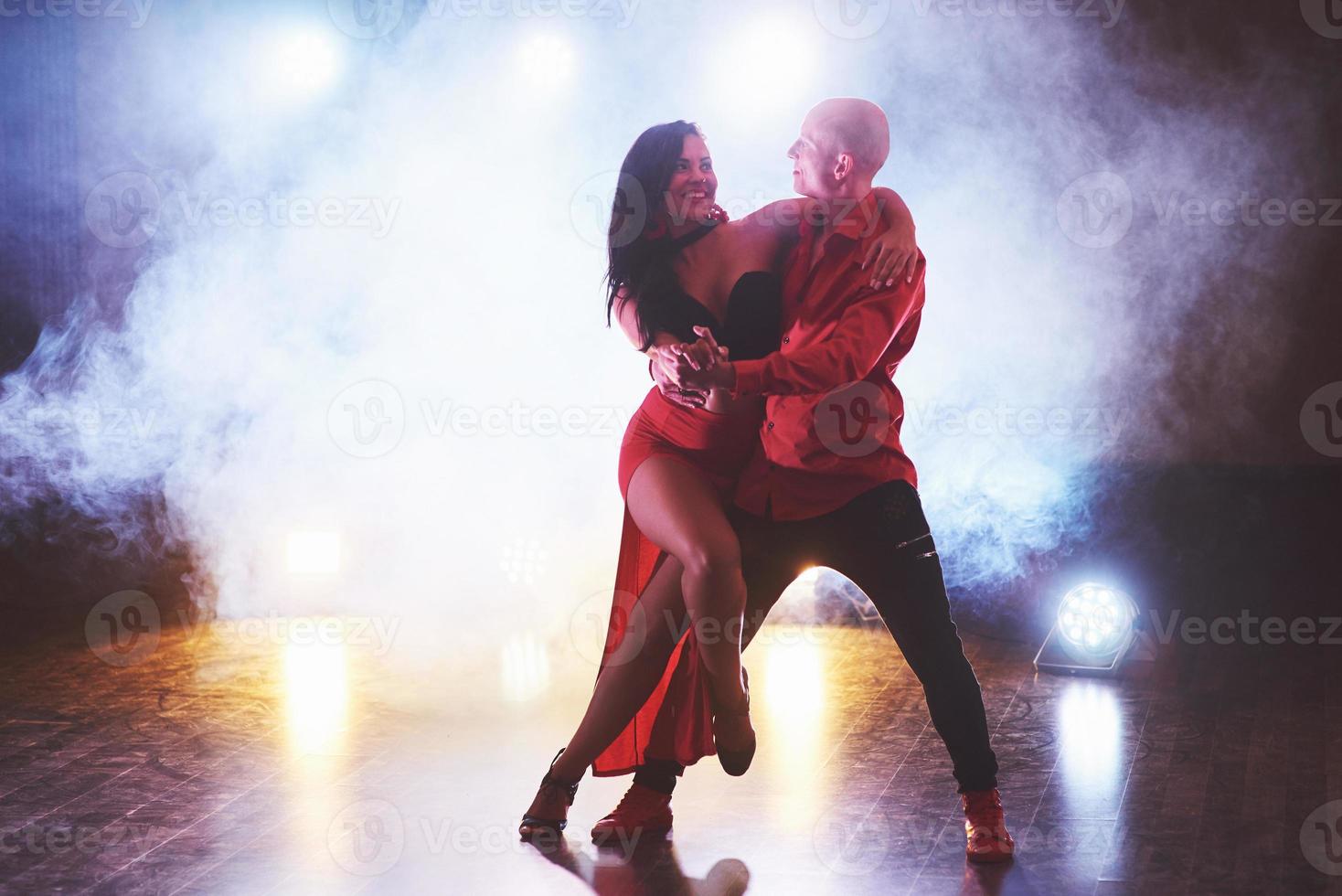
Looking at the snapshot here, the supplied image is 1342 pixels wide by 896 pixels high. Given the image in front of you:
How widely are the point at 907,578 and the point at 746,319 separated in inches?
25.1

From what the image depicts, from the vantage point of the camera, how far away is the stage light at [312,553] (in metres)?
6.18

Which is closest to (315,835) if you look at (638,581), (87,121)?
(638,581)

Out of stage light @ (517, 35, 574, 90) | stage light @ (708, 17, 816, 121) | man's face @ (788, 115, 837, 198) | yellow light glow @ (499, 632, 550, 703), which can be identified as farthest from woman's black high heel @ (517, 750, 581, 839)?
stage light @ (517, 35, 574, 90)

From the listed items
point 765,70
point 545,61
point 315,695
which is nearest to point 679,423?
point 315,695

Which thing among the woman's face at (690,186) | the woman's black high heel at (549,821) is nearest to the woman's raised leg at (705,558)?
the woman's black high heel at (549,821)

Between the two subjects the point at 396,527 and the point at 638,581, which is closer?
the point at 638,581

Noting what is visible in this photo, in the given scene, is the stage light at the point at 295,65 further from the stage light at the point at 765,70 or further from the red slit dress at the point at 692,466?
the red slit dress at the point at 692,466

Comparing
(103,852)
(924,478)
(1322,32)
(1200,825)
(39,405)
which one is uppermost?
(1322,32)

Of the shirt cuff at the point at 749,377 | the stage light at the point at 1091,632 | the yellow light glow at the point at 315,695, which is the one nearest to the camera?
the shirt cuff at the point at 749,377

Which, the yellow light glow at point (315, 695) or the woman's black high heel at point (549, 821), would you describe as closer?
the woman's black high heel at point (549, 821)

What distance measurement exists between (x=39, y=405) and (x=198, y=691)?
2.07 m

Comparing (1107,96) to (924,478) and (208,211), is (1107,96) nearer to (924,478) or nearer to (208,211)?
(924,478)

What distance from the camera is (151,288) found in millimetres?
6262

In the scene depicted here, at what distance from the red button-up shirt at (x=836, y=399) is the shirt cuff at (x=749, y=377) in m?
0.08
